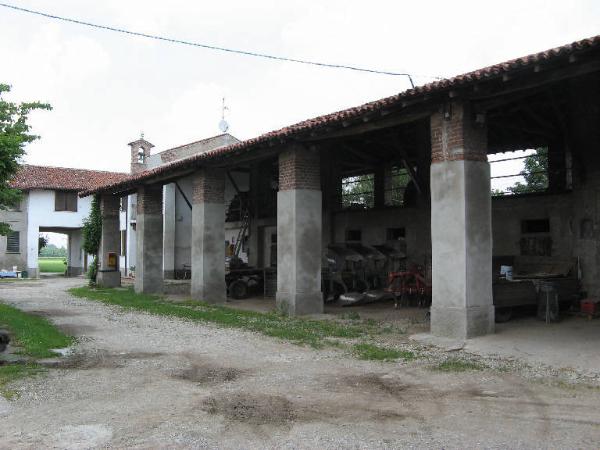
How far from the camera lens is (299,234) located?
12094 millimetres

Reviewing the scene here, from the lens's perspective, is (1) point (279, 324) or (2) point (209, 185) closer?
(1) point (279, 324)

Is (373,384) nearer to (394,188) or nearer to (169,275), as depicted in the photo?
(394,188)

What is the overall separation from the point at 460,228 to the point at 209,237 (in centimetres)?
856

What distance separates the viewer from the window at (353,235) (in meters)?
17.7

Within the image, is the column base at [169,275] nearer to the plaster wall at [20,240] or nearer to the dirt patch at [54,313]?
the plaster wall at [20,240]

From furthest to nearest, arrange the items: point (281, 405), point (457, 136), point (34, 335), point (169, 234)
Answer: point (169, 234), point (34, 335), point (457, 136), point (281, 405)

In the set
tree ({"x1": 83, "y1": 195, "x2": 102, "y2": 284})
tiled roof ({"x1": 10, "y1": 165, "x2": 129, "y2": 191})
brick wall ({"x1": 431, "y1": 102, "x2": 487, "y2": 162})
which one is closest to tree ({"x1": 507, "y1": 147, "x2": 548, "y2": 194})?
brick wall ({"x1": 431, "y1": 102, "x2": 487, "y2": 162})

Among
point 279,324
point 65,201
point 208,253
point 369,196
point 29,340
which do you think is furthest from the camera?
point 65,201

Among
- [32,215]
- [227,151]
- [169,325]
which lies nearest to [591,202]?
[227,151]

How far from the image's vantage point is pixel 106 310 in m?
14.2

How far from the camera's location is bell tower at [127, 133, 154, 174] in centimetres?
3052

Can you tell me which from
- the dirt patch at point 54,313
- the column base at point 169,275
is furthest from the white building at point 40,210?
the dirt patch at point 54,313

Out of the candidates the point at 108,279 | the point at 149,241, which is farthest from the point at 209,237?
the point at 108,279

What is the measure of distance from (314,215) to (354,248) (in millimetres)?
3345
